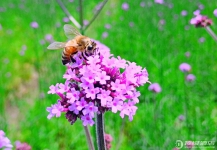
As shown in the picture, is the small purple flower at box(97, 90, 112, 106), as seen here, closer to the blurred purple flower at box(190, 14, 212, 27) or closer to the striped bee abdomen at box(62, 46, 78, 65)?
the striped bee abdomen at box(62, 46, 78, 65)

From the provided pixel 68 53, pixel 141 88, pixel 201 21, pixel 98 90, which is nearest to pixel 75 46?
pixel 68 53

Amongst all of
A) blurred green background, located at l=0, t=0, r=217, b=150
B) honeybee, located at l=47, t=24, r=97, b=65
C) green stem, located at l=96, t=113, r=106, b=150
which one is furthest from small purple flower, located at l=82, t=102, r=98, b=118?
blurred green background, located at l=0, t=0, r=217, b=150

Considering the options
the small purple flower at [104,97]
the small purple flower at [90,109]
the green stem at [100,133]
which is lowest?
the green stem at [100,133]

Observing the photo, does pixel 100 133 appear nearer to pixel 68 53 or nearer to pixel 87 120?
pixel 87 120

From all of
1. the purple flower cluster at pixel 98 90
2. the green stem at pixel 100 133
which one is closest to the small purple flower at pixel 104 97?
the purple flower cluster at pixel 98 90

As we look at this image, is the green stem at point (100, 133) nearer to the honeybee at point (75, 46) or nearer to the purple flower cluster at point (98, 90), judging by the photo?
the purple flower cluster at point (98, 90)

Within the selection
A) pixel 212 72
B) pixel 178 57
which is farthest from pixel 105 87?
pixel 178 57
